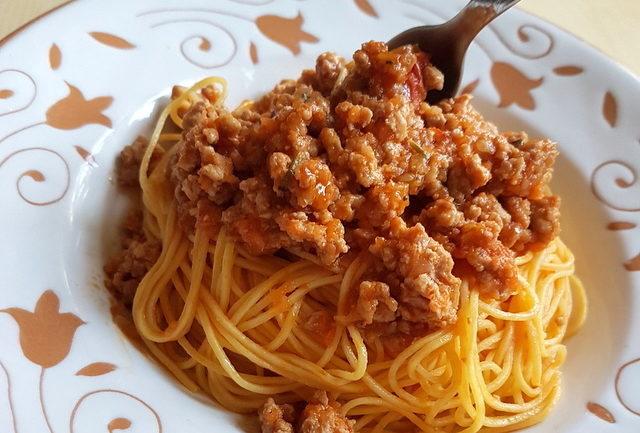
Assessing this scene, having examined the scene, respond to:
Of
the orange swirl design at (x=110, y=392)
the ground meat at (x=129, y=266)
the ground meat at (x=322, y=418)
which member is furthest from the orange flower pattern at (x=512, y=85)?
the orange swirl design at (x=110, y=392)

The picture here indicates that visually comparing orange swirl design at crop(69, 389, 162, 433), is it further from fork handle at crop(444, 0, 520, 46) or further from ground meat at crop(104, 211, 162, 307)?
fork handle at crop(444, 0, 520, 46)

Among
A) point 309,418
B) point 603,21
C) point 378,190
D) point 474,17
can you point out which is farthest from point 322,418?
point 603,21

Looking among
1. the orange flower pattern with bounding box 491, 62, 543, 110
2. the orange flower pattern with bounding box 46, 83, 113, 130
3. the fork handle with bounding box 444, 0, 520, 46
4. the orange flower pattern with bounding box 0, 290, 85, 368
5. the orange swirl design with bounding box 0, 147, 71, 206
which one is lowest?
the orange flower pattern with bounding box 0, 290, 85, 368

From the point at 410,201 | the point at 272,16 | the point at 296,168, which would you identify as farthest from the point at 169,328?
the point at 272,16

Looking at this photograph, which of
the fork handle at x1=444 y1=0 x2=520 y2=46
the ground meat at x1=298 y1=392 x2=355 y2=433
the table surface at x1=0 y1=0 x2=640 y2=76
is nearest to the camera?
the ground meat at x1=298 y1=392 x2=355 y2=433

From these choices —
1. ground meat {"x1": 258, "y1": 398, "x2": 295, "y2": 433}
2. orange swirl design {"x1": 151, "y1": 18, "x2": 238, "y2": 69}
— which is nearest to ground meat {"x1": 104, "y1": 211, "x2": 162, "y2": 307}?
ground meat {"x1": 258, "y1": 398, "x2": 295, "y2": 433}

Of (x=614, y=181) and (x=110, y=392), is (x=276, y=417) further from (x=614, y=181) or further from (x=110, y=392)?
(x=614, y=181)

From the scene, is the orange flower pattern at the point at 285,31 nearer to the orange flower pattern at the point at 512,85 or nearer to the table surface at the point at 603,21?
the orange flower pattern at the point at 512,85
